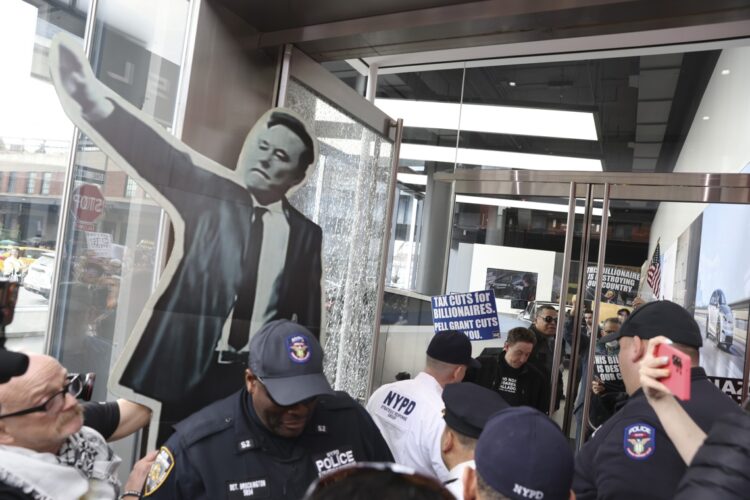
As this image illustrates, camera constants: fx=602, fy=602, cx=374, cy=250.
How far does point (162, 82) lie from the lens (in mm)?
2359

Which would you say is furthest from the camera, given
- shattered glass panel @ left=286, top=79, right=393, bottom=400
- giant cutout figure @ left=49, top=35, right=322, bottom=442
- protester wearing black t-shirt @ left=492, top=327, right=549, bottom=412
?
protester wearing black t-shirt @ left=492, top=327, right=549, bottom=412

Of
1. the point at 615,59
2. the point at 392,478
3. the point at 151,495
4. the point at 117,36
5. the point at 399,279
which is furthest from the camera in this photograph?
the point at 399,279

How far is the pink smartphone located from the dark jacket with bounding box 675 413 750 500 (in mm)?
137

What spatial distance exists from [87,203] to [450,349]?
5.86ft

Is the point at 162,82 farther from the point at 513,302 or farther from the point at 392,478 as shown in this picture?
the point at 513,302

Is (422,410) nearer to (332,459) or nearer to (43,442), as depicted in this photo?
(332,459)

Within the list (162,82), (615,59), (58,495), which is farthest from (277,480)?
(615,59)

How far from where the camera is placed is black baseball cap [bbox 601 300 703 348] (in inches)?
80.2

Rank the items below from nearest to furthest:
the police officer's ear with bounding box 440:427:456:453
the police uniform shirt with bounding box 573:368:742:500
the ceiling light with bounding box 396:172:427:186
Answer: the police uniform shirt with bounding box 573:368:742:500 < the police officer's ear with bounding box 440:427:456:453 < the ceiling light with bounding box 396:172:427:186

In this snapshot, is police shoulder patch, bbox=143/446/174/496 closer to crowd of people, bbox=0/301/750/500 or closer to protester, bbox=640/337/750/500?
crowd of people, bbox=0/301/750/500

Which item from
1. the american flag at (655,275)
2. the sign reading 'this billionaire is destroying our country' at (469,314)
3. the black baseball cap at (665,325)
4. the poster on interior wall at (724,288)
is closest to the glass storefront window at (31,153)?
the black baseball cap at (665,325)

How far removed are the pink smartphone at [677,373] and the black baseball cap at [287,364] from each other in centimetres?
95

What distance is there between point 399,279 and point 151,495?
3844 mm

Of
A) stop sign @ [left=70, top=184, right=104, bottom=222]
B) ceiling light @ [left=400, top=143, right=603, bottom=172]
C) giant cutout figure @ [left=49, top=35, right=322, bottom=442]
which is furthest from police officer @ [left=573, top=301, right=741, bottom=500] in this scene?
ceiling light @ [left=400, top=143, right=603, bottom=172]
